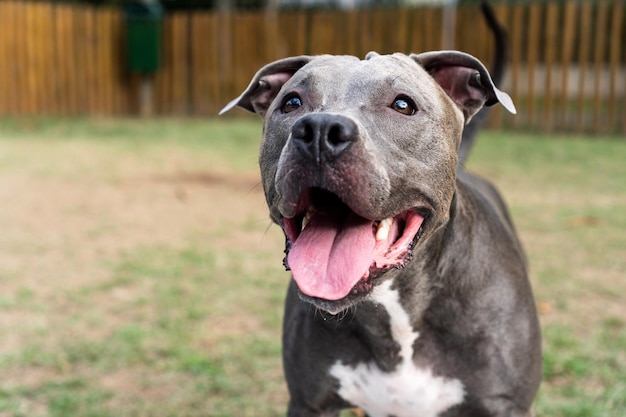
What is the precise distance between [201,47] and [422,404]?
1442cm

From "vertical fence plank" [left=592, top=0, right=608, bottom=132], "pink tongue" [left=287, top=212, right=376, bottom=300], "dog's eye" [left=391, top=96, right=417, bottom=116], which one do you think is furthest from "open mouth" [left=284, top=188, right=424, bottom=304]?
"vertical fence plank" [left=592, top=0, right=608, bottom=132]

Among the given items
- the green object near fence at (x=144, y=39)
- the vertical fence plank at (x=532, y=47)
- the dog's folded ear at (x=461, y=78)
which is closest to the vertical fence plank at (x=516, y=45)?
the vertical fence plank at (x=532, y=47)

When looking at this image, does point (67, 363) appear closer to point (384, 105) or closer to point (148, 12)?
point (384, 105)

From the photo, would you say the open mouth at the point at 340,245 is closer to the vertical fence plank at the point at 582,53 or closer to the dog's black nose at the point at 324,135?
the dog's black nose at the point at 324,135

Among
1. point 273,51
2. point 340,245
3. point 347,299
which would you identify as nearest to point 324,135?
point 340,245

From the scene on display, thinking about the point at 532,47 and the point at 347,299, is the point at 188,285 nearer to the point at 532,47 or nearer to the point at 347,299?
the point at 347,299

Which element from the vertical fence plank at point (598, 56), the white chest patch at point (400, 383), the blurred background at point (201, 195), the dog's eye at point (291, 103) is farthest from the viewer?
the vertical fence plank at point (598, 56)

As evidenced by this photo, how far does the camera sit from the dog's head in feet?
Answer: 6.91

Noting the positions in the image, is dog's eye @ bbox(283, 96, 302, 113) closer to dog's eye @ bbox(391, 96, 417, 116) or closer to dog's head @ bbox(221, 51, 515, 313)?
dog's head @ bbox(221, 51, 515, 313)

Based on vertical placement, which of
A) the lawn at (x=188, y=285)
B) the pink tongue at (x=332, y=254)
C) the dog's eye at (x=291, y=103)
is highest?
the dog's eye at (x=291, y=103)

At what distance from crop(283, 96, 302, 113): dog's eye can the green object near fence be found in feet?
47.2

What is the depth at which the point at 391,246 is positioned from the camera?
237cm

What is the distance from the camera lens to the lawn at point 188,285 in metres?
3.81

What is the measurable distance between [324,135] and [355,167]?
0.13 meters
